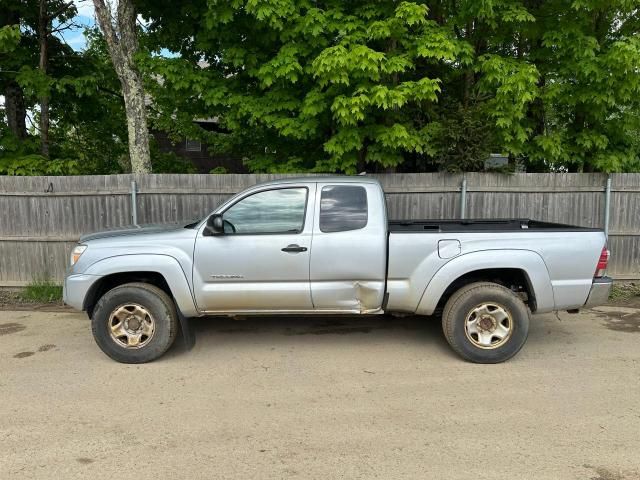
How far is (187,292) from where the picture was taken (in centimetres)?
518

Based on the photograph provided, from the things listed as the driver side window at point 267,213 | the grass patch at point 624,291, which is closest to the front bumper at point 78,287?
the driver side window at point 267,213

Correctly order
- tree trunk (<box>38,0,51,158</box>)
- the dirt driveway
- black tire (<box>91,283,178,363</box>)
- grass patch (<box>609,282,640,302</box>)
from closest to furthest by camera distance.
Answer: the dirt driveway, black tire (<box>91,283,178,363</box>), grass patch (<box>609,282,640,302</box>), tree trunk (<box>38,0,51,158</box>)

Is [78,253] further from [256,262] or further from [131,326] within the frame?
A: [256,262]

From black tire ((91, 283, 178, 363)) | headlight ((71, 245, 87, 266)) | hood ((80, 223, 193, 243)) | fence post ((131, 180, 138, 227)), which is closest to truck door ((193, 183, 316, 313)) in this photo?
black tire ((91, 283, 178, 363))

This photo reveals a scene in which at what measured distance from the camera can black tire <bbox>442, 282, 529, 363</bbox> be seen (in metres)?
5.07

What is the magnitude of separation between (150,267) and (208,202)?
327 cm

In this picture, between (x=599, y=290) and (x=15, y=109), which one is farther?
(x=15, y=109)

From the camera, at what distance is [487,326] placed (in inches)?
202

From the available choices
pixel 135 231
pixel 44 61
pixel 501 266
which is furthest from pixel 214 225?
pixel 44 61

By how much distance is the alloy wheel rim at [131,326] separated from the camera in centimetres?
519

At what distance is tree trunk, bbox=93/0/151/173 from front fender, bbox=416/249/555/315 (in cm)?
597

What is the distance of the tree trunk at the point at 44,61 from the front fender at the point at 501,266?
8128 mm

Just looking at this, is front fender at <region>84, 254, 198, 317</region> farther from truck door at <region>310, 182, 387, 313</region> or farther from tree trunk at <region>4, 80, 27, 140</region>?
tree trunk at <region>4, 80, 27, 140</region>

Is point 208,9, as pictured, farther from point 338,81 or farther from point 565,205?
point 565,205
